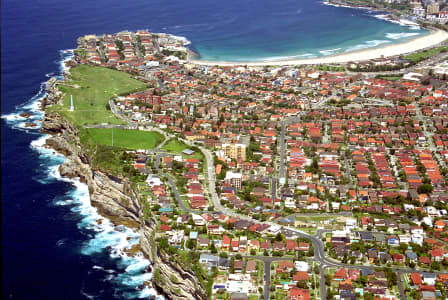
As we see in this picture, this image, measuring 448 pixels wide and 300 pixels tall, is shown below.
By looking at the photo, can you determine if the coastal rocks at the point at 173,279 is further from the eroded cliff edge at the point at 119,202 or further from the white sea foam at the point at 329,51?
the white sea foam at the point at 329,51

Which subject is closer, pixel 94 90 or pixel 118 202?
pixel 118 202

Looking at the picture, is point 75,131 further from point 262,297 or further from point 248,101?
point 262,297

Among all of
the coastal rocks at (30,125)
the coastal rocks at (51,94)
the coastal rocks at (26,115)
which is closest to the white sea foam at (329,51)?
the coastal rocks at (51,94)

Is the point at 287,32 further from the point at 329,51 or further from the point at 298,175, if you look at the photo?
the point at 298,175

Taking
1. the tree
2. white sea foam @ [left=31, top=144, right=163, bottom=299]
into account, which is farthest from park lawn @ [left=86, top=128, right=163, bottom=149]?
the tree

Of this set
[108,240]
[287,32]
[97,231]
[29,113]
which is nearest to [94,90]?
[29,113]

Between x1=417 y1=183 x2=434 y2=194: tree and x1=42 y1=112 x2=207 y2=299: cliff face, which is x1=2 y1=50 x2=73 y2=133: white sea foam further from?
x1=417 y1=183 x2=434 y2=194: tree
